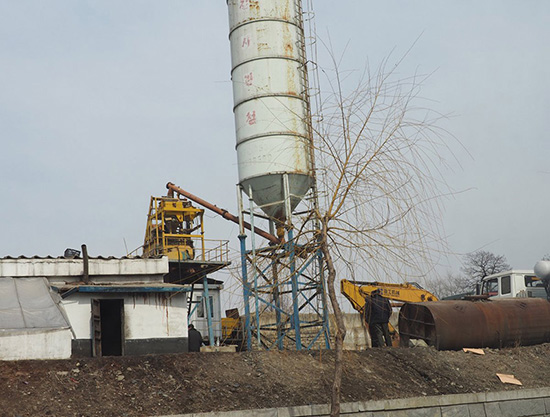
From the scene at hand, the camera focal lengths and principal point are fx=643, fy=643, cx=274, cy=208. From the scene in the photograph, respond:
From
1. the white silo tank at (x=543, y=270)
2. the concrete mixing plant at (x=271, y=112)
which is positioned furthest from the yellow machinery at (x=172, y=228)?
the white silo tank at (x=543, y=270)

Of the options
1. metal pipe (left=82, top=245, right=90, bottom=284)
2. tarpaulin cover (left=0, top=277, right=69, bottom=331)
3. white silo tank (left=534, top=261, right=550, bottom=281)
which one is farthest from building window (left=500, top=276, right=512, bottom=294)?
tarpaulin cover (left=0, top=277, right=69, bottom=331)

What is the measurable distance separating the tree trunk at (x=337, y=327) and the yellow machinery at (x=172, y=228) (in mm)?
20328

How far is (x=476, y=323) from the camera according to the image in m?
21.9

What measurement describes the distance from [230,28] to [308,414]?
17.8 metres

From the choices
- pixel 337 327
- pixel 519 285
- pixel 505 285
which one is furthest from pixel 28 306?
pixel 519 285

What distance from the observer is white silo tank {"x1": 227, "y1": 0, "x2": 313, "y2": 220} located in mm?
24719

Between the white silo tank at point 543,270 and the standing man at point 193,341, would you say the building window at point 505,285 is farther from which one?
the standing man at point 193,341

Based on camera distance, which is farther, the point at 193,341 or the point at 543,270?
the point at 543,270

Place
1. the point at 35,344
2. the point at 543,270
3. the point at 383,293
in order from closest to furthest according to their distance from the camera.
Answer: the point at 35,344, the point at 383,293, the point at 543,270

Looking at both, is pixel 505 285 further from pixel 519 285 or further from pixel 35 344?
pixel 35 344

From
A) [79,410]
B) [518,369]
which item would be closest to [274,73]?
[518,369]

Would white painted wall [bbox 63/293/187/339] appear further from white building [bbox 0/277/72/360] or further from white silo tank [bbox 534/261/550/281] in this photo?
white silo tank [bbox 534/261/550/281]

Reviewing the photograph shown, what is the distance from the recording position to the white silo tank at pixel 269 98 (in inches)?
973

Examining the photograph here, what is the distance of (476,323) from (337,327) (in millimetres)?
12003
